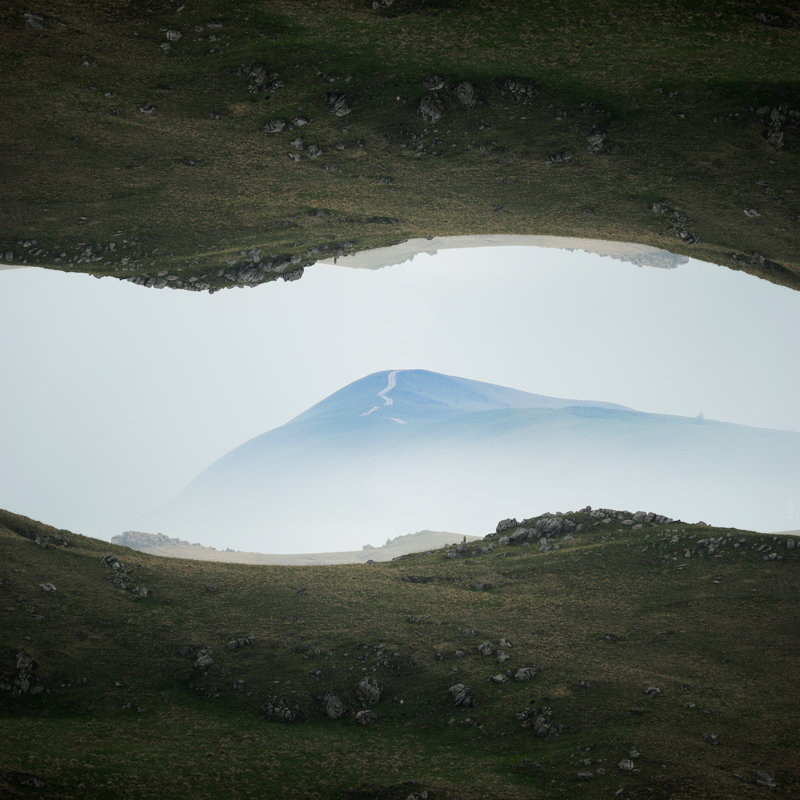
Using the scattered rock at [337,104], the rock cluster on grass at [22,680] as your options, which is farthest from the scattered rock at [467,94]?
the rock cluster on grass at [22,680]

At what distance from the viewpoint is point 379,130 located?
72125mm

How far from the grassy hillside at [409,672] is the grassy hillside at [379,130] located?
3084 centimetres

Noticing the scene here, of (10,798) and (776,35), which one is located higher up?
(776,35)

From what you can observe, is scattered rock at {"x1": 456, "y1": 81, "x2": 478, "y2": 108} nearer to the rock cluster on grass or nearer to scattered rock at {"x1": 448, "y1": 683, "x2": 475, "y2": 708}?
scattered rock at {"x1": 448, "y1": 683, "x2": 475, "y2": 708}

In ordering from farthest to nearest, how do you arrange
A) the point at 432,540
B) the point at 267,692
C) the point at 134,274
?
the point at 432,540 → the point at 134,274 → the point at 267,692

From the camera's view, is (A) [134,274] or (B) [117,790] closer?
(B) [117,790]

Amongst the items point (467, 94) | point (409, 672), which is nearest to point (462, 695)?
point (409, 672)

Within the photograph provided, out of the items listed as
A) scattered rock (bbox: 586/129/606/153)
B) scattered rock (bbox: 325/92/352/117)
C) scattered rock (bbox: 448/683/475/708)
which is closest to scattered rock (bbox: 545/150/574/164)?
scattered rock (bbox: 586/129/606/153)

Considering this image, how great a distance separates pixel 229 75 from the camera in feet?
222

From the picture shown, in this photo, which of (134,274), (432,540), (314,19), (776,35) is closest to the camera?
(776,35)

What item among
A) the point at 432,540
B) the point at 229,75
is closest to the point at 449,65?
the point at 229,75

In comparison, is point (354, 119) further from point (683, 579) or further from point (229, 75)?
point (683, 579)

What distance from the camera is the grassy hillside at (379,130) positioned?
62656mm

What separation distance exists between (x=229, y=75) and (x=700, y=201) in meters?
44.8
